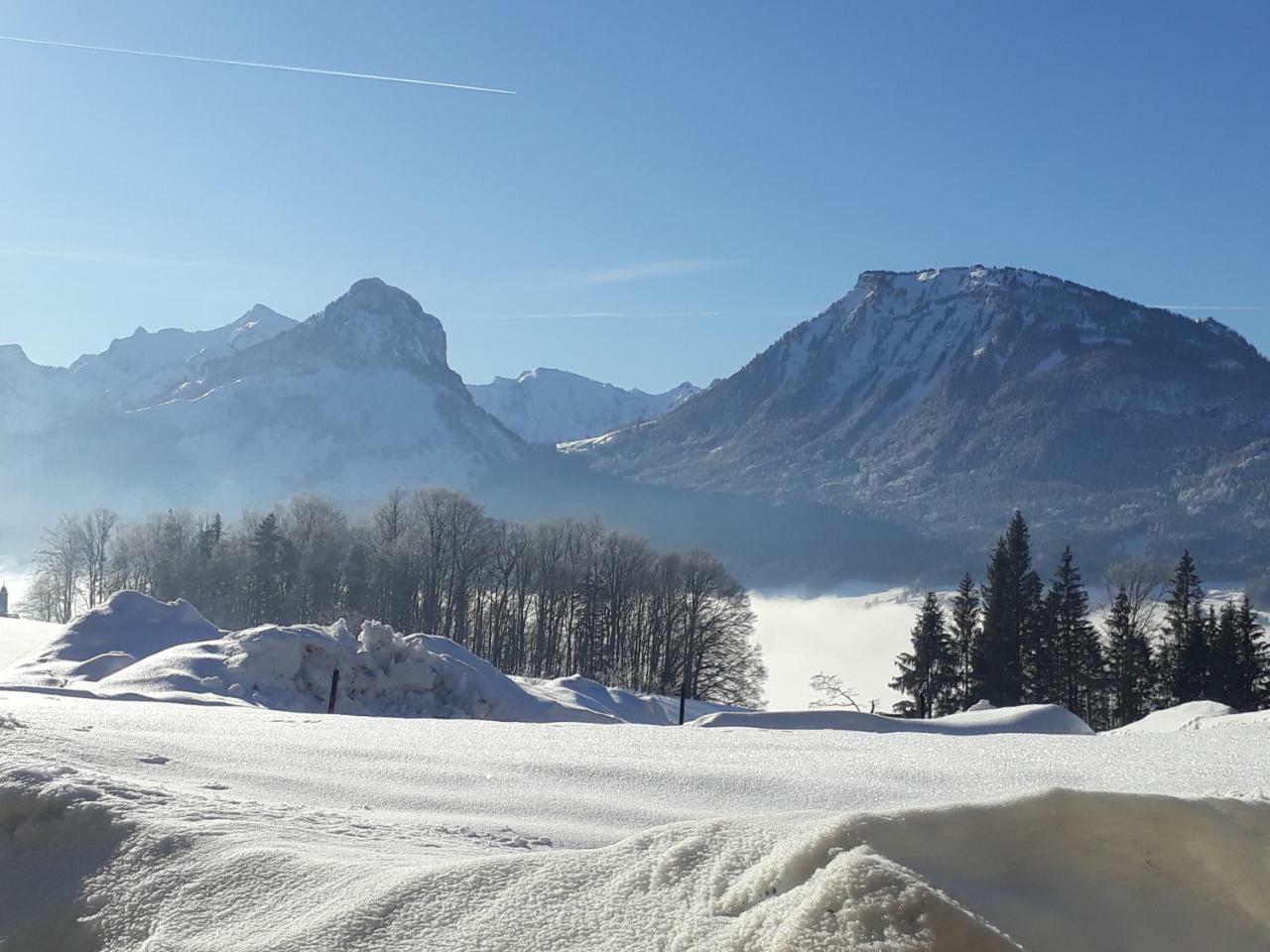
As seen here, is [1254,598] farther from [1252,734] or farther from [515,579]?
[1252,734]

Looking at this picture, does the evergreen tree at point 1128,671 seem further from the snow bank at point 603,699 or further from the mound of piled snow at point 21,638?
the mound of piled snow at point 21,638

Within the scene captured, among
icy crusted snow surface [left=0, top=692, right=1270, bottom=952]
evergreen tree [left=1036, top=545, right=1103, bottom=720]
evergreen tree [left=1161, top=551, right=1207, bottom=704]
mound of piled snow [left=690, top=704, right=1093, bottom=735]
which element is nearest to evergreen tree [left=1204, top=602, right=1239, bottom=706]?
evergreen tree [left=1161, top=551, right=1207, bottom=704]

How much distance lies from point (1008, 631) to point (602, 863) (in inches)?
1917

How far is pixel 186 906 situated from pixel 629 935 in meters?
1.10

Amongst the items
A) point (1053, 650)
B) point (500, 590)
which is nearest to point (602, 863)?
point (1053, 650)

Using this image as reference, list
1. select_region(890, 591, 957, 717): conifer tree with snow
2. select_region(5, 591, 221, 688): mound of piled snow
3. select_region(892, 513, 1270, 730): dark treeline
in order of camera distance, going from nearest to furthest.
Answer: select_region(5, 591, 221, 688): mound of piled snow < select_region(892, 513, 1270, 730): dark treeline < select_region(890, 591, 957, 717): conifer tree with snow

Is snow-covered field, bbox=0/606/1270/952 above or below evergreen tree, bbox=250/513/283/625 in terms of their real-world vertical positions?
below

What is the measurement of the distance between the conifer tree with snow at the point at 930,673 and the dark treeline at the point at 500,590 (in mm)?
14070

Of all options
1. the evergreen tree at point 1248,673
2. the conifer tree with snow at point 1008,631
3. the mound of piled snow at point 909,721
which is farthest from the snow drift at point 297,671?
the evergreen tree at point 1248,673

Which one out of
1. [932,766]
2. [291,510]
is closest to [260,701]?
[932,766]

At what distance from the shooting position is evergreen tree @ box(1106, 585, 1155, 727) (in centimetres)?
4597

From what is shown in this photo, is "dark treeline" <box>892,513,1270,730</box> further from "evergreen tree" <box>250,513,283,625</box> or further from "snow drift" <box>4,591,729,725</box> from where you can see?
"evergreen tree" <box>250,513,283,625</box>

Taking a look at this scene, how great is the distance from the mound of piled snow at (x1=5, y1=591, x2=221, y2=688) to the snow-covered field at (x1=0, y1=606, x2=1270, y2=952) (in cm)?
1692

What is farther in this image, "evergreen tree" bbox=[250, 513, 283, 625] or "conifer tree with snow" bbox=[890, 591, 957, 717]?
"evergreen tree" bbox=[250, 513, 283, 625]
